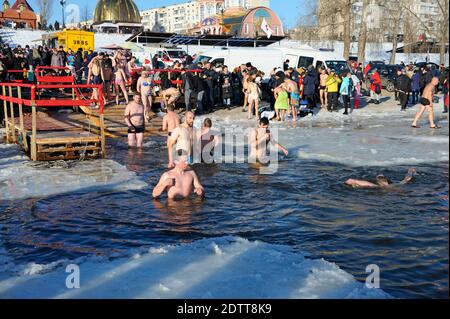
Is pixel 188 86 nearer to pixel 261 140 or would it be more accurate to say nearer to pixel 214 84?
pixel 214 84

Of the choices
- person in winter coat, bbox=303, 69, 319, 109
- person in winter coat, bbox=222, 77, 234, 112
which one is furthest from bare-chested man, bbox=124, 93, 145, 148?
person in winter coat, bbox=303, 69, 319, 109

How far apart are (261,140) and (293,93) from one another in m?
7.00

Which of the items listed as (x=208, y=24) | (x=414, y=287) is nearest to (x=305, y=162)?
(x=414, y=287)

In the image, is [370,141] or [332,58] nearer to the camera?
[370,141]

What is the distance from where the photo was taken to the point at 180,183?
25.4 ft

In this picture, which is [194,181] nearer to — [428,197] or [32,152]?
[428,197]

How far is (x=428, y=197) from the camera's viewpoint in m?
8.02

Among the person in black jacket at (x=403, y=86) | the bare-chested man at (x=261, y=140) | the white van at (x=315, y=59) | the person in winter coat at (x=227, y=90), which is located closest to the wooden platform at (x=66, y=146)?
the bare-chested man at (x=261, y=140)

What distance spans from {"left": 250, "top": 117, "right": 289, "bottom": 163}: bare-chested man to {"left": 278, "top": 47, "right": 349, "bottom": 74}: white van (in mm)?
11064

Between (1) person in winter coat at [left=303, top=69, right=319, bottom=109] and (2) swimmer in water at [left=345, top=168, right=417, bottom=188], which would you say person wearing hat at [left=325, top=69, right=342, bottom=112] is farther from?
(2) swimmer in water at [left=345, top=168, right=417, bottom=188]

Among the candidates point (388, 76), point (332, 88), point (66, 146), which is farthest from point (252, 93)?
point (388, 76)

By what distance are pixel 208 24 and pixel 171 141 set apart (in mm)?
74805

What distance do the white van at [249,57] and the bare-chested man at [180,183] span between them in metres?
15.8

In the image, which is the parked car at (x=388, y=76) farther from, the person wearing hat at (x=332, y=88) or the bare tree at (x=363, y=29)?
the person wearing hat at (x=332, y=88)
